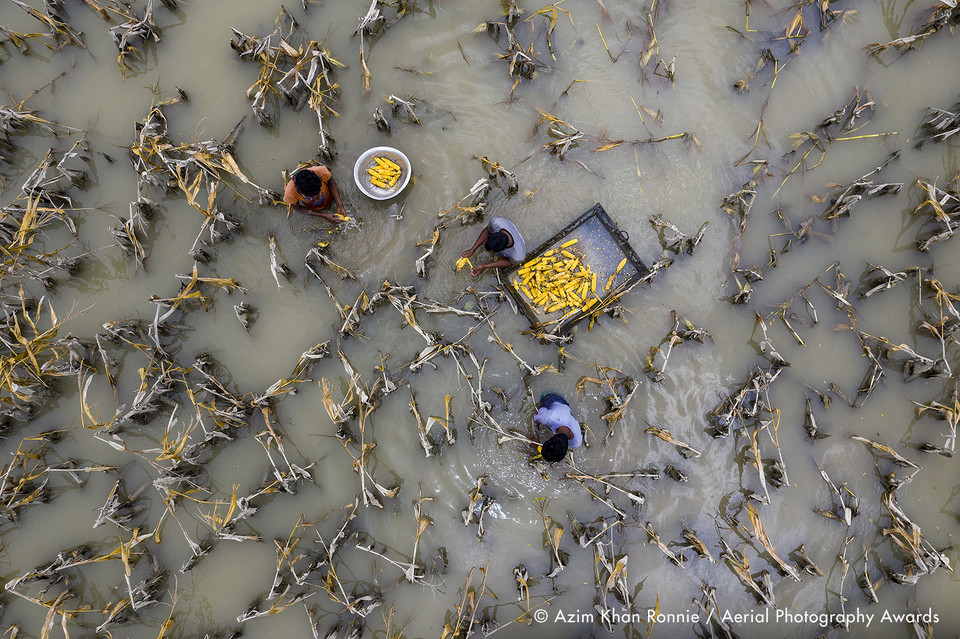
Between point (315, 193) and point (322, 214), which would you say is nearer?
point (315, 193)

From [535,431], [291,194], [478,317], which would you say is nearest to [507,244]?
[478,317]

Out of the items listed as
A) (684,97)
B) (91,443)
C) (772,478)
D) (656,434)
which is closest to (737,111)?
(684,97)

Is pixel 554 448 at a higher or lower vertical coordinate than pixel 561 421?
higher

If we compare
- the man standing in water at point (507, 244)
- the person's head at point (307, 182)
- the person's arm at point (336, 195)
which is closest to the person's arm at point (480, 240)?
the man standing in water at point (507, 244)

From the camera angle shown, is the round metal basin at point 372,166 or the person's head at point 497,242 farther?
the round metal basin at point 372,166

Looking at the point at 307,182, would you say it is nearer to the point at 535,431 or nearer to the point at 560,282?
the point at 560,282

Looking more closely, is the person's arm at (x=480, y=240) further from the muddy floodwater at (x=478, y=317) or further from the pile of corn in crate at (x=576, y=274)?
the pile of corn in crate at (x=576, y=274)

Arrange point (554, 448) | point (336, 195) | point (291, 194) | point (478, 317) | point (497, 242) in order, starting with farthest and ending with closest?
1. point (478, 317)
2. point (336, 195)
3. point (291, 194)
4. point (497, 242)
5. point (554, 448)
